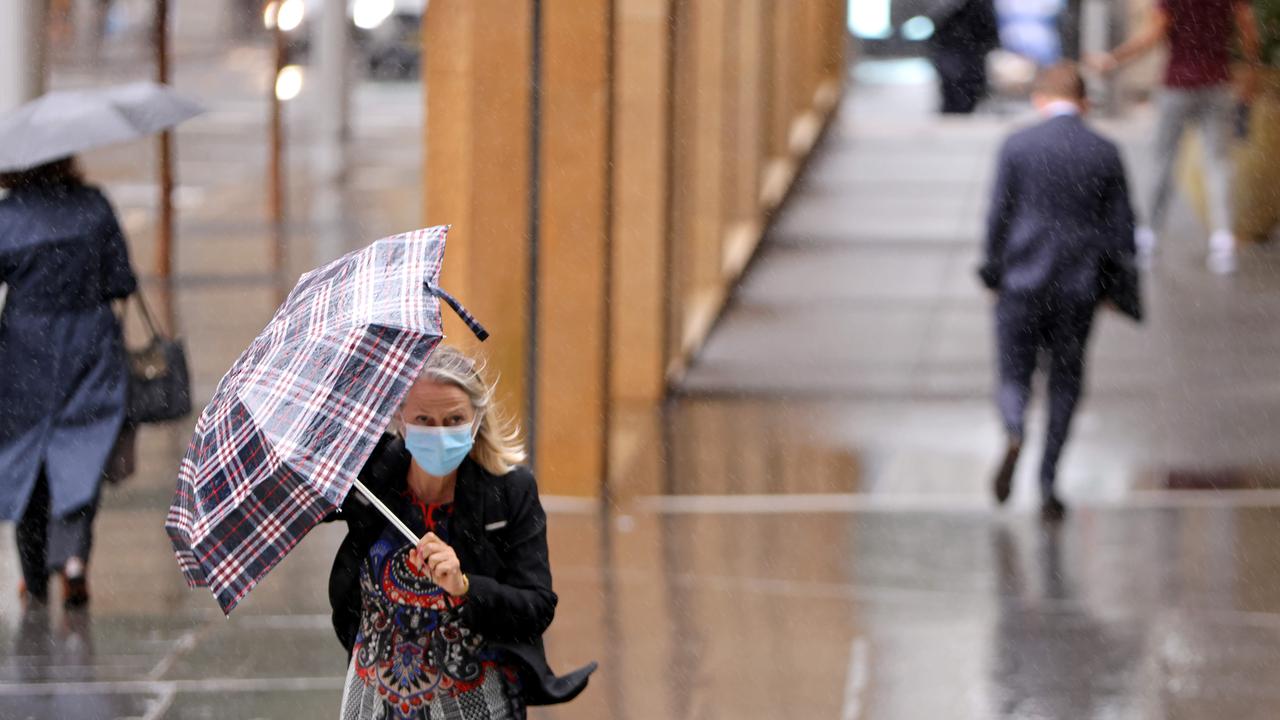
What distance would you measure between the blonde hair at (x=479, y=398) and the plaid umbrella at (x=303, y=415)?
0.29 feet

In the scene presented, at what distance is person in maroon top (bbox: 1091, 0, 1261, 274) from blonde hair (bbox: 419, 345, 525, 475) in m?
10.3

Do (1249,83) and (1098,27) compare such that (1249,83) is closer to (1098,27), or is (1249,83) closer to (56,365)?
(56,365)

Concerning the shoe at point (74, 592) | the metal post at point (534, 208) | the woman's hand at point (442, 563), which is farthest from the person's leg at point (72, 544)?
the woman's hand at point (442, 563)

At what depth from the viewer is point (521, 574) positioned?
384 cm

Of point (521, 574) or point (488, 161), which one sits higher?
point (521, 574)

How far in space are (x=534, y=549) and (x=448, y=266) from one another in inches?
202

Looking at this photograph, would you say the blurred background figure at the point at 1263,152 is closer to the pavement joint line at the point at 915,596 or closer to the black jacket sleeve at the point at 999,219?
the black jacket sleeve at the point at 999,219

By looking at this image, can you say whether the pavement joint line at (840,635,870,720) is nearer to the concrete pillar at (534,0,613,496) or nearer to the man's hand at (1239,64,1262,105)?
the concrete pillar at (534,0,613,496)

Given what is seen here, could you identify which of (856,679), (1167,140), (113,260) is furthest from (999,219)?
(1167,140)

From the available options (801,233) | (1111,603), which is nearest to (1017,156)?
(1111,603)

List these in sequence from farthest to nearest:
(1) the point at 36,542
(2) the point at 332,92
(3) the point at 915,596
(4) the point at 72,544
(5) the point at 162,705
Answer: (2) the point at 332,92 → (3) the point at 915,596 → (1) the point at 36,542 → (4) the point at 72,544 → (5) the point at 162,705

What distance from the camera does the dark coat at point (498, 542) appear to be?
3.82 metres

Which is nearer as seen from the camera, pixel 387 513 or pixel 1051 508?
pixel 387 513

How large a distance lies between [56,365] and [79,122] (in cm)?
85
